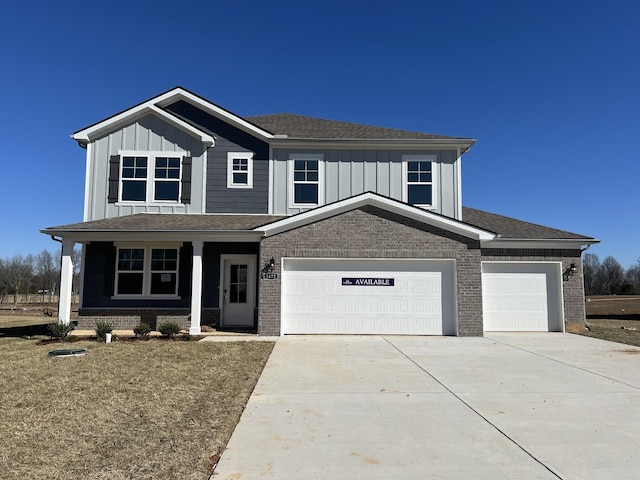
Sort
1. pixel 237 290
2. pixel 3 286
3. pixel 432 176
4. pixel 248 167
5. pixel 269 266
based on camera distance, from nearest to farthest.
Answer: pixel 269 266 → pixel 237 290 → pixel 248 167 → pixel 432 176 → pixel 3 286

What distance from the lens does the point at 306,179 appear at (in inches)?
579

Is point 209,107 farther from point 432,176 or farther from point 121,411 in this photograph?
point 121,411

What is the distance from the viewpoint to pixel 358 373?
748 cm

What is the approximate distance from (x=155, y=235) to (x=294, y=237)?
13.2ft

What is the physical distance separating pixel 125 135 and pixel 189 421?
479 inches

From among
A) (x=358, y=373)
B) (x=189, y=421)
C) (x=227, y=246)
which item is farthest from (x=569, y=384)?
(x=227, y=246)

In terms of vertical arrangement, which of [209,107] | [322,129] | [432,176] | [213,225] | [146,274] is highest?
[209,107]

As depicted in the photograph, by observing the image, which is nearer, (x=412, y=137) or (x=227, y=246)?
(x=227, y=246)

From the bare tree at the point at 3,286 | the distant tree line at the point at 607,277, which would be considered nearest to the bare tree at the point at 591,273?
the distant tree line at the point at 607,277

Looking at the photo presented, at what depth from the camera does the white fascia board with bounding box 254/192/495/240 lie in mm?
12297

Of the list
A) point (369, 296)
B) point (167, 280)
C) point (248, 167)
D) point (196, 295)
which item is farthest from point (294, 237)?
point (167, 280)

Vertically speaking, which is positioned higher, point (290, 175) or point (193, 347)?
point (290, 175)

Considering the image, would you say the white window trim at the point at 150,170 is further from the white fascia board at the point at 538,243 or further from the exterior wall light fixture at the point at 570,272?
the exterior wall light fixture at the point at 570,272

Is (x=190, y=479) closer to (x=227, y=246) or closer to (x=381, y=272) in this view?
(x=381, y=272)
